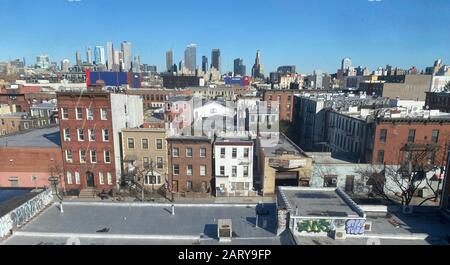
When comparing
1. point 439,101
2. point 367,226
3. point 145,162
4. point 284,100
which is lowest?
point 145,162

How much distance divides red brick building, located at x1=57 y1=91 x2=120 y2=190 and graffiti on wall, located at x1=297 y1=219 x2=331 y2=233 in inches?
718

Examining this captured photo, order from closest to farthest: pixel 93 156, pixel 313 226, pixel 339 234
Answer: pixel 339 234
pixel 313 226
pixel 93 156

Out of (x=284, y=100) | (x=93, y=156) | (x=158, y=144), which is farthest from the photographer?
(x=284, y=100)

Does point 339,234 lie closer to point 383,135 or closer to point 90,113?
point 383,135

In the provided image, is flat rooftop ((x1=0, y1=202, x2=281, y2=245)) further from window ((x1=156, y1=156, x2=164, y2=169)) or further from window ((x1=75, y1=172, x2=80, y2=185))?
window ((x1=75, y1=172, x2=80, y2=185))

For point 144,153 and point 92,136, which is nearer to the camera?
point 92,136

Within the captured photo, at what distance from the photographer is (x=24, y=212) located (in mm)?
10922

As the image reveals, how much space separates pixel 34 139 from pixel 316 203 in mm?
27696

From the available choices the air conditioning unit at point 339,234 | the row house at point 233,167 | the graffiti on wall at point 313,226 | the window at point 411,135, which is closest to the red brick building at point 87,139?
the row house at point 233,167

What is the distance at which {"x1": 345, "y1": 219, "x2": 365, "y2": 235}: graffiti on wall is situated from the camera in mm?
9945

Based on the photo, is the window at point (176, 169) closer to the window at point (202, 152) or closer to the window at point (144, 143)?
the window at point (202, 152)

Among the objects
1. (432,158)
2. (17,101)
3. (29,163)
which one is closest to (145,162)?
(29,163)
